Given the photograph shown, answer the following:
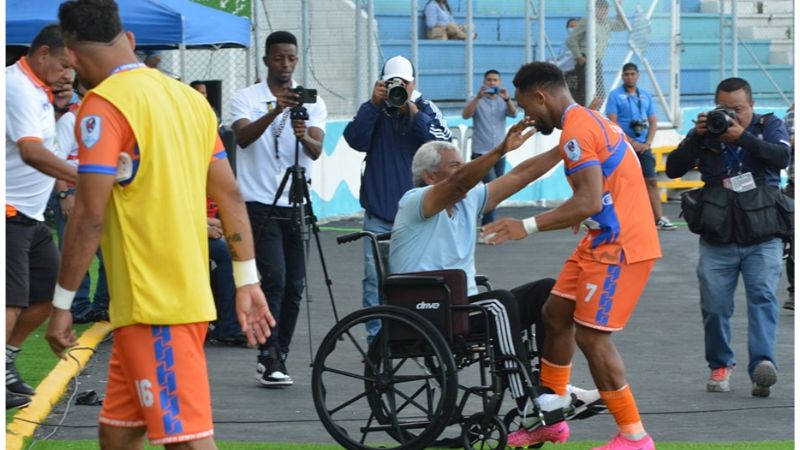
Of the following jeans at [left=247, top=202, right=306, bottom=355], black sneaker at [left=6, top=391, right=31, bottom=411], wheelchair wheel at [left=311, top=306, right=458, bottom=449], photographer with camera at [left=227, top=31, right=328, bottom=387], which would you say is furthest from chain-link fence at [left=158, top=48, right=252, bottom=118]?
wheelchair wheel at [left=311, top=306, right=458, bottom=449]

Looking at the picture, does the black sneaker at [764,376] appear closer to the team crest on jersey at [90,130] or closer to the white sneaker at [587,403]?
the white sneaker at [587,403]

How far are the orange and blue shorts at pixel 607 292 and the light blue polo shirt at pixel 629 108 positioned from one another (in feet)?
39.7

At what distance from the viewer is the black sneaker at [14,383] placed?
7820mm

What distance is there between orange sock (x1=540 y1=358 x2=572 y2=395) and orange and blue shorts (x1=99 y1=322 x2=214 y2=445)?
2.67m

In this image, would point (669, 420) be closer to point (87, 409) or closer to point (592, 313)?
point (592, 313)

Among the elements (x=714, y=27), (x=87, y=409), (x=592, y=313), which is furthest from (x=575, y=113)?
(x=714, y=27)

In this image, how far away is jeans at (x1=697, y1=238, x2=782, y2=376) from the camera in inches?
328

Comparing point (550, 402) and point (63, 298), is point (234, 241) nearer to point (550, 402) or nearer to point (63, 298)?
point (63, 298)

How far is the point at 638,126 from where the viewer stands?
1869 centimetres

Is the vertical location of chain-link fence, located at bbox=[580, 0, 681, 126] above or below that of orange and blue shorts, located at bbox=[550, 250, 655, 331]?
above

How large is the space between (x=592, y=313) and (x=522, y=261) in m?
8.83

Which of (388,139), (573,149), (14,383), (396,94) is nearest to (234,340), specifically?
(388,139)

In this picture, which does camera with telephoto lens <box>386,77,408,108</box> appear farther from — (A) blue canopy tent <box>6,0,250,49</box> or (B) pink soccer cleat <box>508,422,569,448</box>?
(A) blue canopy tent <box>6,0,250,49</box>

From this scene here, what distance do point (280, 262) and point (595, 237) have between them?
243 centimetres
